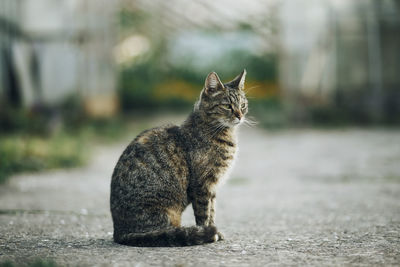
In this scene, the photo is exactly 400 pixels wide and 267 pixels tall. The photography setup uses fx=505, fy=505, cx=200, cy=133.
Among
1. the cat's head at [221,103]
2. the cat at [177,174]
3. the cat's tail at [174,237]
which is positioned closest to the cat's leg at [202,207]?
the cat at [177,174]

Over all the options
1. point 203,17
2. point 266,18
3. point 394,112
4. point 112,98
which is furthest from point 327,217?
point 203,17

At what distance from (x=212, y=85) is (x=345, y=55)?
925cm

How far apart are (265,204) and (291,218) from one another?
2.69 ft

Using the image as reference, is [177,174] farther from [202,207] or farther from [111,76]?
[111,76]

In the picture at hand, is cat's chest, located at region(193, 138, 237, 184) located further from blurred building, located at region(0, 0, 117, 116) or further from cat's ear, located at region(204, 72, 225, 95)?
blurred building, located at region(0, 0, 117, 116)

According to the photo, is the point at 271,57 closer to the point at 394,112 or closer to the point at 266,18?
the point at 266,18

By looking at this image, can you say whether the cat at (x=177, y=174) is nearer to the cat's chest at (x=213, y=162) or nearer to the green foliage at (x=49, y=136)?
the cat's chest at (x=213, y=162)

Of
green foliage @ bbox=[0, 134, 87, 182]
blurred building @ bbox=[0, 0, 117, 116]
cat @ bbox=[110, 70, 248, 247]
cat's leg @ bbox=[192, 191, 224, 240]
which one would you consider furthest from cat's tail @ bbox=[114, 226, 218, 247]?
blurred building @ bbox=[0, 0, 117, 116]

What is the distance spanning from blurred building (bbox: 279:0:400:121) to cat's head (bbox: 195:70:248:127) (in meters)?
8.70

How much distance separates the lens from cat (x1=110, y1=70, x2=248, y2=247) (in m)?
3.61

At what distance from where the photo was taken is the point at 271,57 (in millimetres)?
18500

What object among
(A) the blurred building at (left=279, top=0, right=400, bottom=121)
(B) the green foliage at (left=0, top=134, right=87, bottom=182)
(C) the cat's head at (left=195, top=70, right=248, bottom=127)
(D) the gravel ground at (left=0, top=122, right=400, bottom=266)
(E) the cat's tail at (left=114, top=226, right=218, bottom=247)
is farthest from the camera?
(A) the blurred building at (left=279, top=0, right=400, bottom=121)

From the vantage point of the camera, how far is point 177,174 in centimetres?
378

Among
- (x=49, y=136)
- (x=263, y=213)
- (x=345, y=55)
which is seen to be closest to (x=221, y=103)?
(x=263, y=213)
